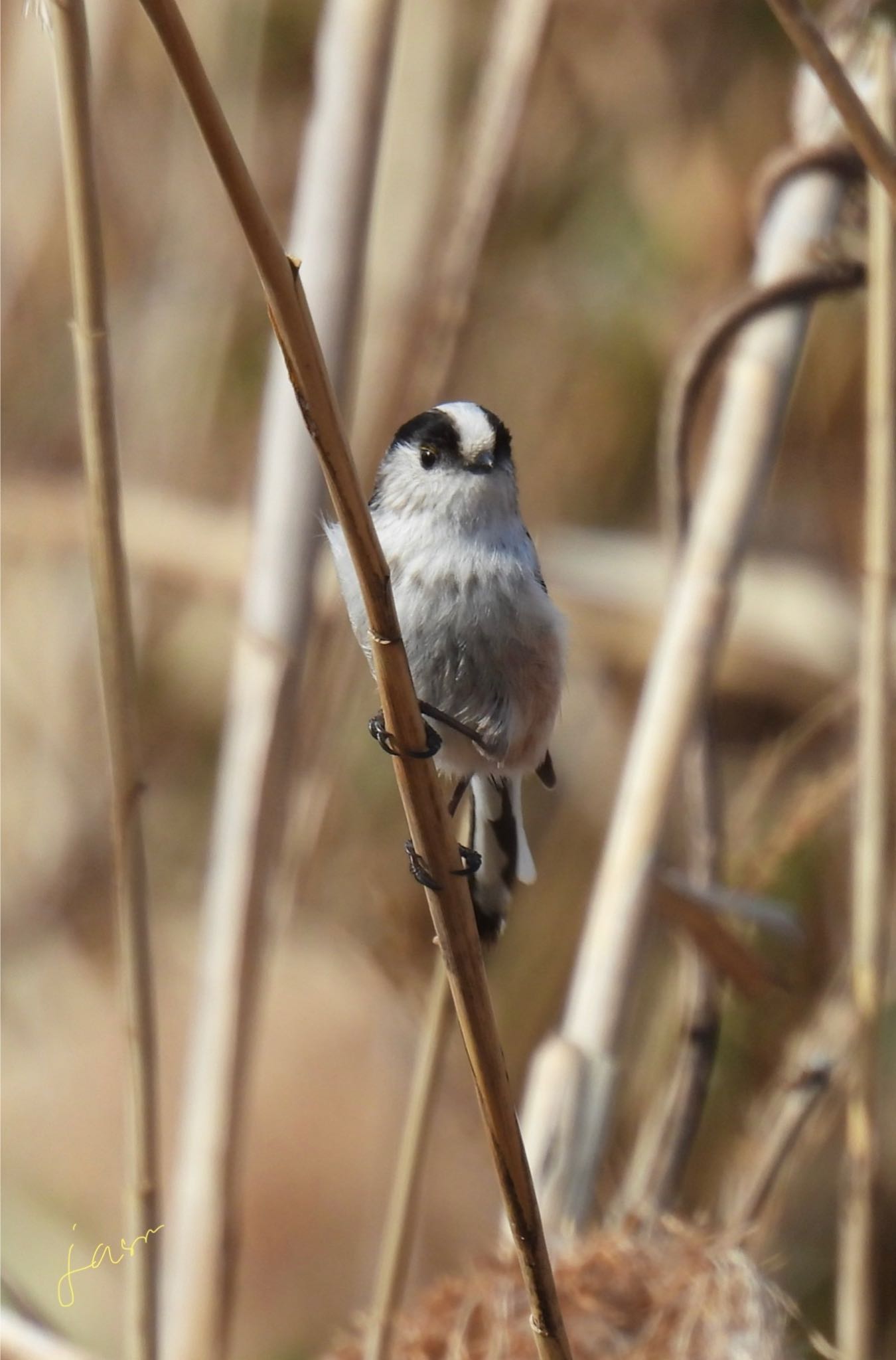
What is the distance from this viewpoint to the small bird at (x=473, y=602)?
102cm

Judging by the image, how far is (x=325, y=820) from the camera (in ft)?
5.37

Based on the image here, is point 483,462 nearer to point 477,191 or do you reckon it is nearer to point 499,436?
point 499,436

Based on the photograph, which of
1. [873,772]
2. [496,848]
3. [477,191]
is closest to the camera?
[496,848]

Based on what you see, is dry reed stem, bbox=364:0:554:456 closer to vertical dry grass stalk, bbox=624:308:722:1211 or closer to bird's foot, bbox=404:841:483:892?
vertical dry grass stalk, bbox=624:308:722:1211

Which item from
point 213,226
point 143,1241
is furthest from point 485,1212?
point 213,226

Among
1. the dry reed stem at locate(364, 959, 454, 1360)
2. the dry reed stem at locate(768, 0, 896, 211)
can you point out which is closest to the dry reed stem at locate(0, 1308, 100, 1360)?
the dry reed stem at locate(364, 959, 454, 1360)

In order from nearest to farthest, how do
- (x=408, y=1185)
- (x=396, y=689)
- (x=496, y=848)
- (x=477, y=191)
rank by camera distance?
1. (x=396, y=689)
2. (x=408, y=1185)
3. (x=496, y=848)
4. (x=477, y=191)

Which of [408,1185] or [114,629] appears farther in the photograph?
[408,1185]

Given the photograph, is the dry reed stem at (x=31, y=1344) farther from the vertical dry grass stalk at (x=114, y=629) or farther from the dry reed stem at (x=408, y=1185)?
the dry reed stem at (x=408, y=1185)

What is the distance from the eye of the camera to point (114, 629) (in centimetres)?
83

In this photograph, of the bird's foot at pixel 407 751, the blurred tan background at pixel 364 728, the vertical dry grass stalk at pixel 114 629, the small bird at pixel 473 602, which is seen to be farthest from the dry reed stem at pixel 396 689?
the blurred tan background at pixel 364 728

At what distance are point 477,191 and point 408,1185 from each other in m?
1.02

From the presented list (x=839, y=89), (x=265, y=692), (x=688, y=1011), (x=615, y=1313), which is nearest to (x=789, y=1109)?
(x=688, y=1011)
